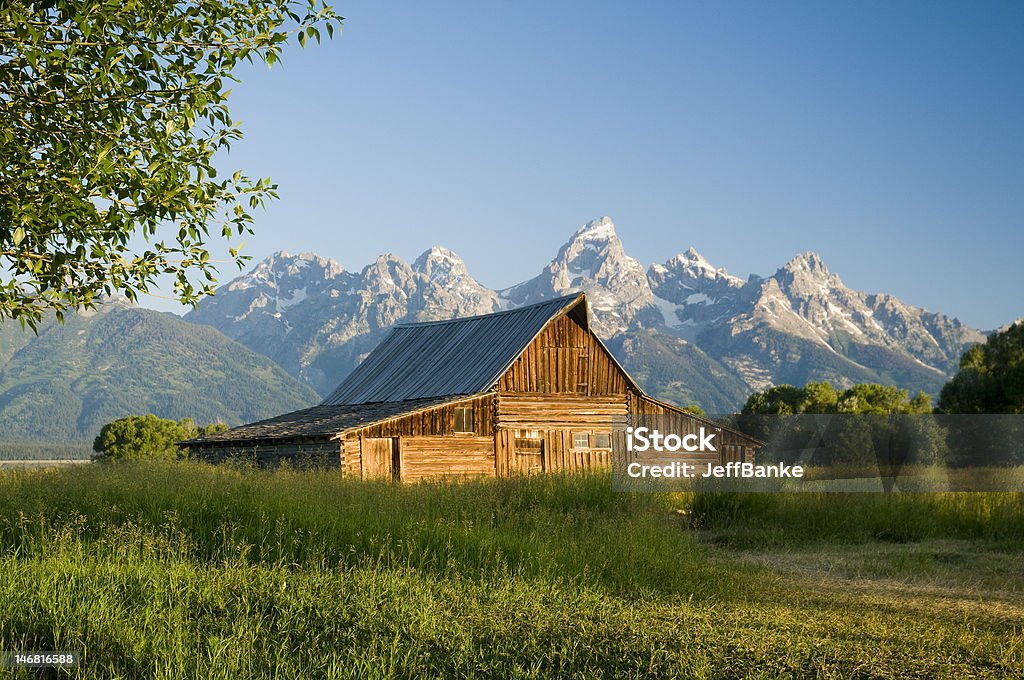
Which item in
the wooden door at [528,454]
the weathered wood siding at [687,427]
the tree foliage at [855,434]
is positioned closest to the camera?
the tree foliage at [855,434]

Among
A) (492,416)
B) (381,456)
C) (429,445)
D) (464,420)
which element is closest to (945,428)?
(492,416)

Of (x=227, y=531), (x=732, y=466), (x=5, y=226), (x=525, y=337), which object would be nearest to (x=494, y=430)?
(x=525, y=337)

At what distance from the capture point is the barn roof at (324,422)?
117 feet

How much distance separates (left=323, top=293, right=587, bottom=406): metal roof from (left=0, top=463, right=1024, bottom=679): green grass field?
19.6 meters

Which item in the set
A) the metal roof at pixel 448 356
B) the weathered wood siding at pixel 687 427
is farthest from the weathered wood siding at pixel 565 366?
the weathered wood siding at pixel 687 427

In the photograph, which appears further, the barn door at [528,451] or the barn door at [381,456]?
the barn door at [528,451]

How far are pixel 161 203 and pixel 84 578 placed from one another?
4.74 meters

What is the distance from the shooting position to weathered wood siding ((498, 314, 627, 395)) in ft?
132

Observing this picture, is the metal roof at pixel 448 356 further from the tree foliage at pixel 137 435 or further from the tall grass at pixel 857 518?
the tree foliage at pixel 137 435

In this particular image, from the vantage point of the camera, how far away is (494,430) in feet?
129

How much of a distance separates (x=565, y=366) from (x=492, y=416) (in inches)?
160

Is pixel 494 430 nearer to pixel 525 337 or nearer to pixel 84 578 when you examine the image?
pixel 525 337

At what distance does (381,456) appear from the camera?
36281 millimetres

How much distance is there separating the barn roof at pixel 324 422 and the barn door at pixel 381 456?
84cm
